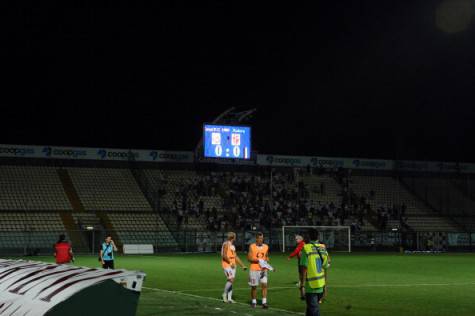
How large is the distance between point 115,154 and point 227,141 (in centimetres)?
1253

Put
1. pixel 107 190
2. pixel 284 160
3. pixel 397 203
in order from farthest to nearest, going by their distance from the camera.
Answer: pixel 397 203
pixel 284 160
pixel 107 190

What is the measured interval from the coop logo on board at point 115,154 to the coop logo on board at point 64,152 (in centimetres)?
153

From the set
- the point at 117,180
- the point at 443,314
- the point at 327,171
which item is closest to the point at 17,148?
→ the point at 117,180

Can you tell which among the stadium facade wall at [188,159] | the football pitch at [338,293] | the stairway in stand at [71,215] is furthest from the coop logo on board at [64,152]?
the football pitch at [338,293]

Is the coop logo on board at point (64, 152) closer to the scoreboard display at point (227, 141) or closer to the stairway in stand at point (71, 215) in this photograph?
the stairway in stand at point (71, 215)

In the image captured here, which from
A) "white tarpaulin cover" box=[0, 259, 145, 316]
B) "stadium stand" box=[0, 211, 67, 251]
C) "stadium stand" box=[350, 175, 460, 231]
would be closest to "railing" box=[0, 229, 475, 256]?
"stadium stand" box=[0, 211, 67, 251]

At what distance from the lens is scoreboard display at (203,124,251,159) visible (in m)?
61.2

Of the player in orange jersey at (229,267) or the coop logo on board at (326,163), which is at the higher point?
the coop logo on board at (326,163)

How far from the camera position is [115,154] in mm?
68500

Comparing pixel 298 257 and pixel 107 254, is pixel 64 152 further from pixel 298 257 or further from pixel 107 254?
pixel 298 257

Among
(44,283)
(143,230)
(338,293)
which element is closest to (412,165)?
(143,230)

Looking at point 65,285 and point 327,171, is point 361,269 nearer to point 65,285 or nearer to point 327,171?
point 65,285

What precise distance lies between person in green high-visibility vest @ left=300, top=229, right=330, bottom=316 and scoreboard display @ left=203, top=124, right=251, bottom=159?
4766cm

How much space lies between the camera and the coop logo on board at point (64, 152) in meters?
66.3
